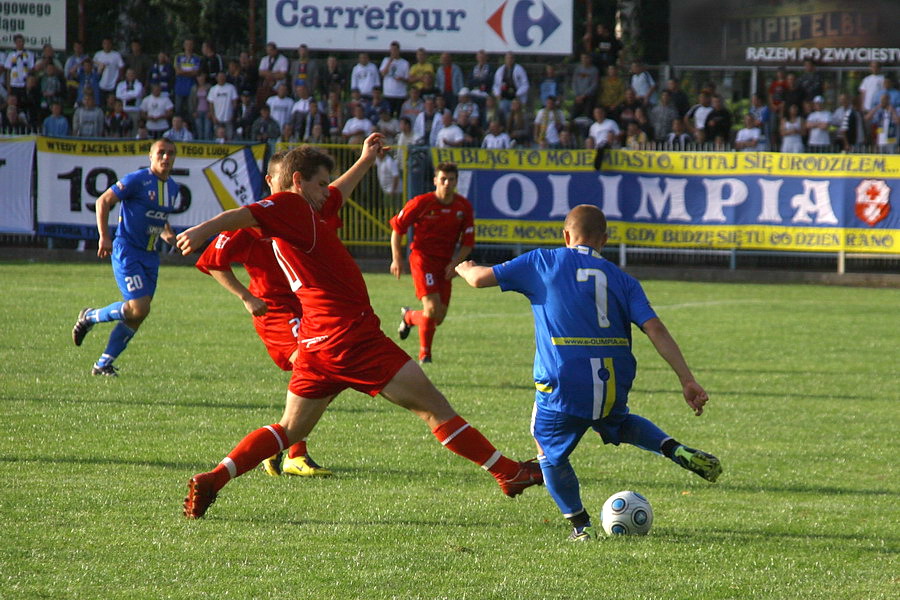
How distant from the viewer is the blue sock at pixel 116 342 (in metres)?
10.2

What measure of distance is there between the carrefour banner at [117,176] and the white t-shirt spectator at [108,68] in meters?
2.96

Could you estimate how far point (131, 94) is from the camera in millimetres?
24359

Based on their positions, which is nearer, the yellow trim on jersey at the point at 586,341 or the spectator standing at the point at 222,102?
the yellow trim on jersey at the point at 586,341

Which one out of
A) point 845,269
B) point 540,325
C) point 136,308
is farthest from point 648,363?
point 845,269

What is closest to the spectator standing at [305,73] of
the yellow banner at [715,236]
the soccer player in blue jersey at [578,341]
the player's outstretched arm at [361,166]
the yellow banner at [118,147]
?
the yellow banner at [118,147]

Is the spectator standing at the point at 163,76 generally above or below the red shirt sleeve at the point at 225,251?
above

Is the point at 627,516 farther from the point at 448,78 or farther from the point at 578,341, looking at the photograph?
the point at 448,78

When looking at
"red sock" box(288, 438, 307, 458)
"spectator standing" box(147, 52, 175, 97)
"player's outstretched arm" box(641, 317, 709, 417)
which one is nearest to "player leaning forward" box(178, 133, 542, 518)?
"player's outstretched arm" box(641, 317, 709, 417)

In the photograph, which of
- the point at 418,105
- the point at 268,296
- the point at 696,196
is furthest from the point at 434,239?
the point at 418,105

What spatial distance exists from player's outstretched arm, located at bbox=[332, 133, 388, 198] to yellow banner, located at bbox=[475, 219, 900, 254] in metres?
14.7

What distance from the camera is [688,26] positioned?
25.8 meters

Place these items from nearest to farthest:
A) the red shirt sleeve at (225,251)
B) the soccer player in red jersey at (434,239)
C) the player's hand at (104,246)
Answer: the red shirt sleeve at (225,251) → the player's hand at (104,246) → the soccer player in red jersey at (434,239)

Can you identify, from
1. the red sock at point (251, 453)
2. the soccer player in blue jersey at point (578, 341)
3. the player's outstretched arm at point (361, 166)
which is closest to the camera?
the soccer player in blue jersey at point (578, 341)

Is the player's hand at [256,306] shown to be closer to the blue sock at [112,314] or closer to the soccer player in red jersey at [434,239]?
the blue sock at [112,314]
